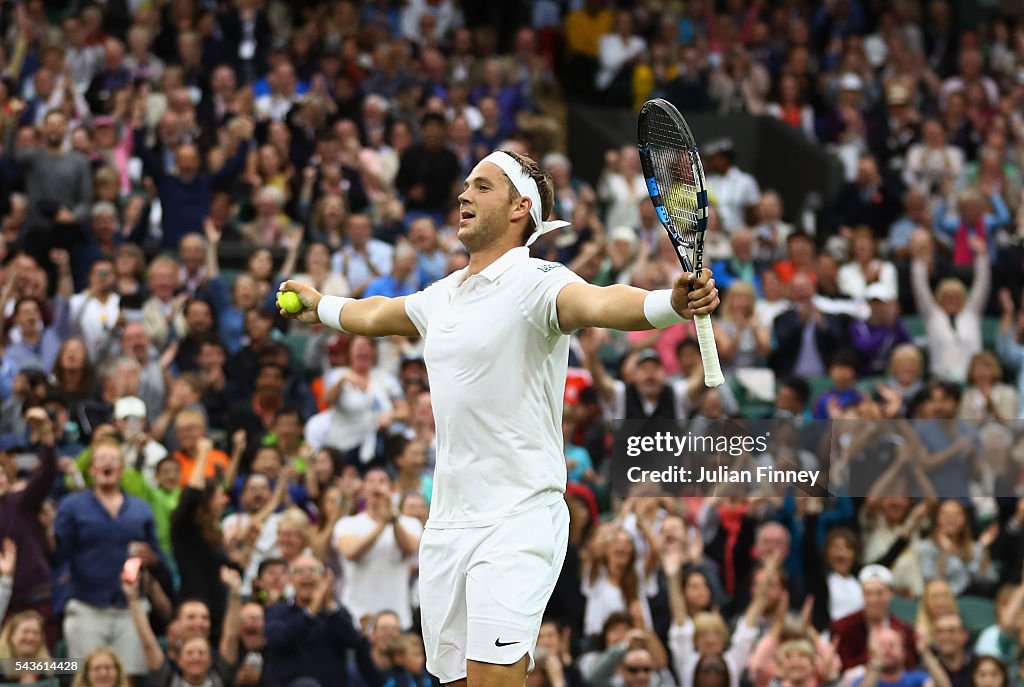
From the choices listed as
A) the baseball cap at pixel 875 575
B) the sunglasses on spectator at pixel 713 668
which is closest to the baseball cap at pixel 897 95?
the baseball cap at pixel 875 575

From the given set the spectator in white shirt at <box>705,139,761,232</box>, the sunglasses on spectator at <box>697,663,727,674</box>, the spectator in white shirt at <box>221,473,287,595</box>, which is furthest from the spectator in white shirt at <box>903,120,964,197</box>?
the spectator in white shirt at <box>221,473,287,595</box>

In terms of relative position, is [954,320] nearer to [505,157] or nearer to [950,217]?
[950,217]

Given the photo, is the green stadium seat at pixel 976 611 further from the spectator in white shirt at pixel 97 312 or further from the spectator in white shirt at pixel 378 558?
the spectator in white shirt at pixel 97 312

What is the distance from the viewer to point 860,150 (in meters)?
18.7

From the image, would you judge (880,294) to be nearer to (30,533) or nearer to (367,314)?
(30,533)

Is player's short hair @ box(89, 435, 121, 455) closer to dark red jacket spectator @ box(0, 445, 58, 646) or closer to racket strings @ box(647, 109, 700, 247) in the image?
dark red jacket spectator @ box(0, 445, 58, 646)

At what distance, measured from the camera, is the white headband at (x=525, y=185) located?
6480 millimetres

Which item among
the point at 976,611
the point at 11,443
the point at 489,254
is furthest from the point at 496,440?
the point at 976,611

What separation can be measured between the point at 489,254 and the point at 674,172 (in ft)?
2.34

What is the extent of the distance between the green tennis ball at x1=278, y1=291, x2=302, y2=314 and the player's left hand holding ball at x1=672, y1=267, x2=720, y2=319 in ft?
6.55

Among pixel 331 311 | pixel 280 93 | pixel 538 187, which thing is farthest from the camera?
pixel 280 93

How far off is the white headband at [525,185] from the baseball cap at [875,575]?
5587 mm

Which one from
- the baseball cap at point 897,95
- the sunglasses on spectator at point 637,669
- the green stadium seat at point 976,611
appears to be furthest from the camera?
the baseball cap at point 897,95

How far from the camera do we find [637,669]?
1081 centimetres
